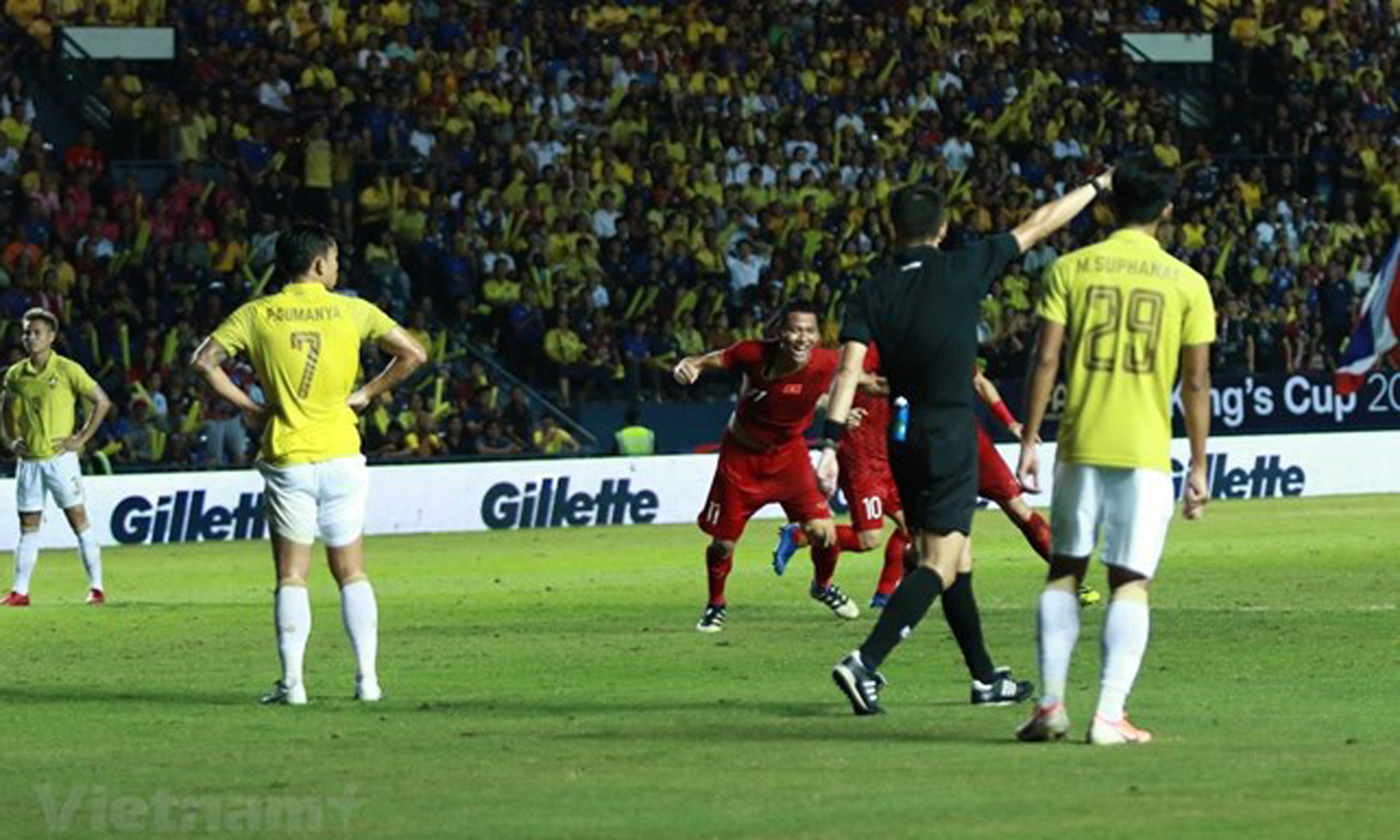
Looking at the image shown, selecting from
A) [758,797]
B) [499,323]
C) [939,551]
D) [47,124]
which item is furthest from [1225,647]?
[47,124]

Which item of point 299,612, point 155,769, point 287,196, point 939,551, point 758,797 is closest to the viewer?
point 758,797

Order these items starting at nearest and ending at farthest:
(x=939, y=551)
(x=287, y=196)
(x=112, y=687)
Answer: (x=939, y=551), (x=112, y=687), (x=287, y=196)

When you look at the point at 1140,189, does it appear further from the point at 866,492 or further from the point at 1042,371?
the point at 866,492

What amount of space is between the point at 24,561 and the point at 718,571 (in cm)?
693

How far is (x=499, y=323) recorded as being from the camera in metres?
38.4

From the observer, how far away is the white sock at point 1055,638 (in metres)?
11.9

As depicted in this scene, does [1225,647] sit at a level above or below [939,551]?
below

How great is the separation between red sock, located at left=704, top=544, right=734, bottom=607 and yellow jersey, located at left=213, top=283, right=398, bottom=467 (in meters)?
5.55

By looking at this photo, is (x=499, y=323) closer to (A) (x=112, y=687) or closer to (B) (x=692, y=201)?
(B) (x=692, y=201)

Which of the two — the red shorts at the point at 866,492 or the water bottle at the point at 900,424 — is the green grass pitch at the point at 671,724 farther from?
the water bottle at the point at 900,424

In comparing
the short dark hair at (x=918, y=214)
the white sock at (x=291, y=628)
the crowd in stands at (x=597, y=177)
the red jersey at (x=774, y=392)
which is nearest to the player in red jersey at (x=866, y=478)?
the red jersey at (x=774, y=392)

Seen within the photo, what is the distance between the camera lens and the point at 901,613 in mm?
12961

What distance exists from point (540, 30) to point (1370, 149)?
13735mm

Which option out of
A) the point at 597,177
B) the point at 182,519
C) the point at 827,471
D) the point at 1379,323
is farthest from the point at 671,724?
the point at 597,177
